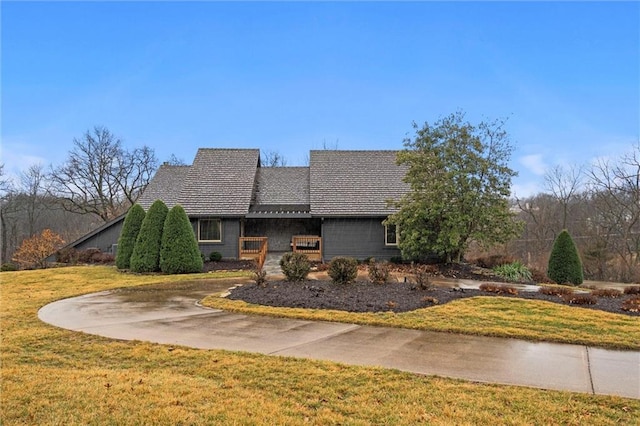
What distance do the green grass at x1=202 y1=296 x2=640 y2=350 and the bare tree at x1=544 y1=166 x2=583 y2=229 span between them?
25096 millimetres

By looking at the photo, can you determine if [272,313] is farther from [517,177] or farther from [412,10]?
[517,177]

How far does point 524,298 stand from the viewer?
360 inches

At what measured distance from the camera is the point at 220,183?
837 inches

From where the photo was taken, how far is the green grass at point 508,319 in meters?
Answer: 5.95

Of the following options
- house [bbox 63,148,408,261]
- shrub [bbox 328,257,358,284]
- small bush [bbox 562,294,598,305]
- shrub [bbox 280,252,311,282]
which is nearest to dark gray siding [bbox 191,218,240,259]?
house [bbox 63,148,408,261]

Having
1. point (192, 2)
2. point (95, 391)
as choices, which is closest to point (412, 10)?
point (192, 2)

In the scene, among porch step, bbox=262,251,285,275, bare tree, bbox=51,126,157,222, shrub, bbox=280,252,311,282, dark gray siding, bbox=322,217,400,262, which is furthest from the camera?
bare tree, bbox=51,126,157,222

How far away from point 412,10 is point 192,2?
6652 mm

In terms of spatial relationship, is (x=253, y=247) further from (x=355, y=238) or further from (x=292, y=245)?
(x=355, y=238)

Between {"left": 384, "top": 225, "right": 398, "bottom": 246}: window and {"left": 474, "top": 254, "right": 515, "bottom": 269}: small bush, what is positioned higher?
{"left": 384, "top": 225, "right": 398, "bottom": 246}: window

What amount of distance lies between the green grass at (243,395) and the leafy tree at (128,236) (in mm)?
11751

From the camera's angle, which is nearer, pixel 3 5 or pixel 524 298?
pixel 3 5

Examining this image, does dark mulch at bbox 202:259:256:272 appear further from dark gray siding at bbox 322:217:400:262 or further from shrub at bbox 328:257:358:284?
shrub at bbox 328:257:358:284

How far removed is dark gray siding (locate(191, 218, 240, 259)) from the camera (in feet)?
64.1
